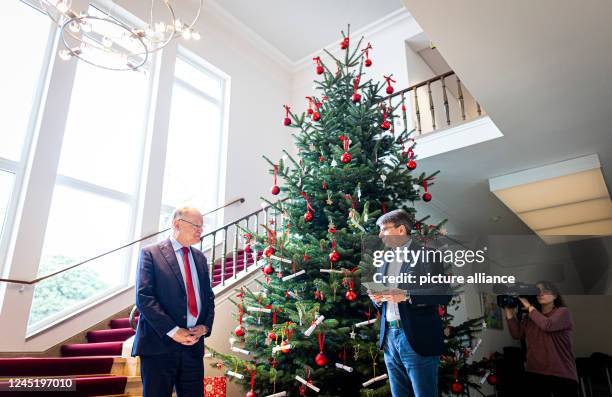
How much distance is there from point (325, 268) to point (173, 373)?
49.8 inches

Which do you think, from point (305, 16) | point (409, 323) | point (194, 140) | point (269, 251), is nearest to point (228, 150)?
point (194, 140)

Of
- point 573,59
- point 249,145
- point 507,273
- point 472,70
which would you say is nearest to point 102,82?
point 249,145

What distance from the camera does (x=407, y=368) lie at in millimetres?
1896

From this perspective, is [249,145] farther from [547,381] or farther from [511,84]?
[547,381]

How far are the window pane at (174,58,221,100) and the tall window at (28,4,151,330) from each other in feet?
2.98

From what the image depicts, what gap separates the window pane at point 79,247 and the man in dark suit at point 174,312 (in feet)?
11.7

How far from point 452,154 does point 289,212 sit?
106 inches

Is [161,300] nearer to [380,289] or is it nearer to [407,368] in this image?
[380,289]

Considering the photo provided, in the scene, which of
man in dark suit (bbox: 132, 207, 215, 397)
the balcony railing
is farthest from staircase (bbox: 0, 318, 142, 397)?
the balcony railing

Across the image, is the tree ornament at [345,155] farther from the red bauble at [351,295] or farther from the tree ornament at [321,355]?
the tree ornament at [321,355]

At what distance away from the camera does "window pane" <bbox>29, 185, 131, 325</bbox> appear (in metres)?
5.00

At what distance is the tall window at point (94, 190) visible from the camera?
16.9 ft

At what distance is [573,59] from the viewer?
3314 mm
